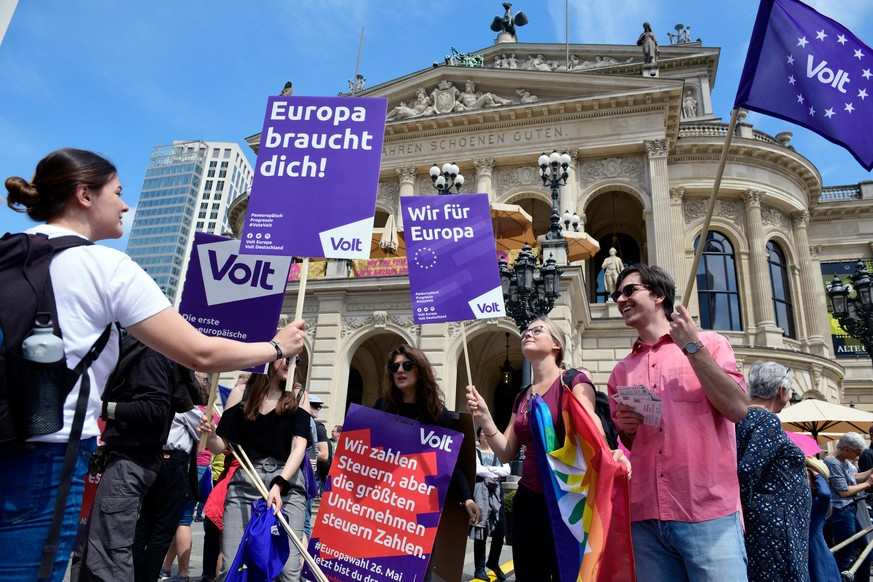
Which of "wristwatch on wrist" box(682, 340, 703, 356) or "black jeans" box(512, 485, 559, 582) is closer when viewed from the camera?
"wristwatch on wrist" box(682, 340, 703, 356)

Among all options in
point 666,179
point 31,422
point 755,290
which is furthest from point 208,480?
point 755,290

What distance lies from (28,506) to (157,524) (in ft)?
9.27

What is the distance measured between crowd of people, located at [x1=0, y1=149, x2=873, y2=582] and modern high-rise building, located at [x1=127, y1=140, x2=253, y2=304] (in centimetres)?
14583

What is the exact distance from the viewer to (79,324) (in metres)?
1.96

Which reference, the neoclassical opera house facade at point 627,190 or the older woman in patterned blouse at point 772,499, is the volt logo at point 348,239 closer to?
the older woman in patterned blouse at point 772,499

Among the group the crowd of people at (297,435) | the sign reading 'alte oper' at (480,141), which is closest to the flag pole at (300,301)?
the crowd of people at (297,435)

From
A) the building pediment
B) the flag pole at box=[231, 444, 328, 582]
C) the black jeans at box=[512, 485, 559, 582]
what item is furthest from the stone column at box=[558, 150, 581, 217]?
the flag pole at box=[231, 444, 328, 582]

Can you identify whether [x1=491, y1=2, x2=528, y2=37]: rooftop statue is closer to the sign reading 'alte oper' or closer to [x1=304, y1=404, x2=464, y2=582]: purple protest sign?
the sign reading 'alte oper'

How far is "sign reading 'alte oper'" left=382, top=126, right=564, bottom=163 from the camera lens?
2611 centimetres

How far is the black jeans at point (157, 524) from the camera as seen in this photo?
14.1 ft

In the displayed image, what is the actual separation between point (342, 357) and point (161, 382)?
575 inches

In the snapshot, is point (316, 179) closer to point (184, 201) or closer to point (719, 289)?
point (719, 289)

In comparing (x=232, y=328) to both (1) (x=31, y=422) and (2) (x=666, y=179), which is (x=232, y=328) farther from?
(2) (x=666, y=179)

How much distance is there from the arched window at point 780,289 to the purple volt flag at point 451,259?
80.3 ft
